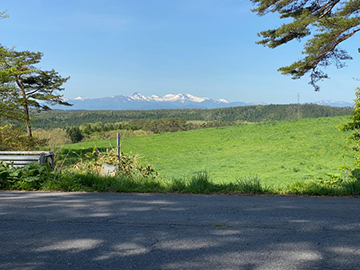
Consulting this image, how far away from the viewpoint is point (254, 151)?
114ft

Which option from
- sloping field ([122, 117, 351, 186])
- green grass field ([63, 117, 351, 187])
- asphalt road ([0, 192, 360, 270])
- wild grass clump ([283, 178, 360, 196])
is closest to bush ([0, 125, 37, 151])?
green grass field ([63, 117, 351, 187])

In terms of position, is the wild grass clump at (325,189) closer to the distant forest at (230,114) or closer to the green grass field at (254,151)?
the green grass field at (254,151)

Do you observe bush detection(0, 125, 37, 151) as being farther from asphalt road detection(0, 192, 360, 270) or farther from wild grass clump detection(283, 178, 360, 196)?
wild grass clump detection(283, 178, 360, 196)

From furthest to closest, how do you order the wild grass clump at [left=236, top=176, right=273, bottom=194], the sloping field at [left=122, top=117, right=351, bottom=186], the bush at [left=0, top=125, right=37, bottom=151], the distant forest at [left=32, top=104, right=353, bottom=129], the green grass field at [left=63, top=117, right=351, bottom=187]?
1. the distant forest at [left=32, top=104, right=353, bottom=129]
2. the sloping field at [left=122, top=117, right=351, bottom=186]
3. the green grass field at [left=63, top=117, right=351, bottom=187]
4. the bush at [left=0, top=125, right=37, bottom=151]
5. the wild grass clump at [left=236, top=176, right=273, bottom=194]

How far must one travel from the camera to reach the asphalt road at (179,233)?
356cm

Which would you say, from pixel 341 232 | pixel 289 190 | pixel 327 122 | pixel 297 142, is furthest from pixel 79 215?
pixel 327 122

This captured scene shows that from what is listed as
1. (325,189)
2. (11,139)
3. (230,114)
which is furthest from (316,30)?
(230,114)

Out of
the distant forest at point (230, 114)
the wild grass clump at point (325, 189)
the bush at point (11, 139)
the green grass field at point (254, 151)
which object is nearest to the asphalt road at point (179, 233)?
the wild grass clump at point (325, 189)

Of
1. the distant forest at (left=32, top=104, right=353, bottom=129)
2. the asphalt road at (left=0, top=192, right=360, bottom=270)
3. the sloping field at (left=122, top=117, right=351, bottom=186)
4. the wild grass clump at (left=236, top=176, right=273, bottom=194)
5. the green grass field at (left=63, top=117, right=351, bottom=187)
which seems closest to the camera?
the asphalt road at (left=0, top=192, right=360, bottom=270)

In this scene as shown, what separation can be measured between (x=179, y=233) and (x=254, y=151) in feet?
103

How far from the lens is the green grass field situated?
78.0ft

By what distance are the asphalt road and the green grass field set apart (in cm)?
1140

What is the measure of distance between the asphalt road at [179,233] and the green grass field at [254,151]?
1140 centimetres

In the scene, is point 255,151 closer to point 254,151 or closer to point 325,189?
point 254,151
